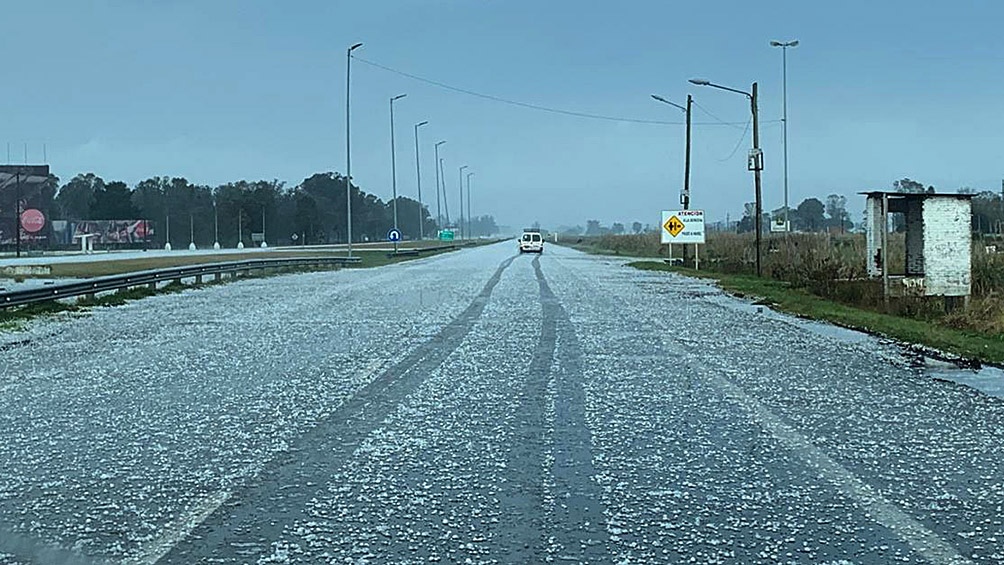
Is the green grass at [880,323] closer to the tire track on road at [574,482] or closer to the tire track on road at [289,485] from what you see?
the tire track on road at [574,482]

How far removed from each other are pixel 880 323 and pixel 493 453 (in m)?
13.5

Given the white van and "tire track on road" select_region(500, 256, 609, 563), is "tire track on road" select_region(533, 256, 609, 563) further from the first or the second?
the white van

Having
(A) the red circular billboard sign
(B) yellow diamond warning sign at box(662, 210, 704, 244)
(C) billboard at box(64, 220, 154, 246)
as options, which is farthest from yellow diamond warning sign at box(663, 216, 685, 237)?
(C) billboard at box(64, 220, 154, 246)

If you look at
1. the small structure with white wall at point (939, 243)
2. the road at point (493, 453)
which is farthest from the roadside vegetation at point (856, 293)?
the road at point (493, 453)

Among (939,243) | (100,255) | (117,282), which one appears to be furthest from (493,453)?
(100,255)

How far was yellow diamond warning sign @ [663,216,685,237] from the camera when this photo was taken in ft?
163

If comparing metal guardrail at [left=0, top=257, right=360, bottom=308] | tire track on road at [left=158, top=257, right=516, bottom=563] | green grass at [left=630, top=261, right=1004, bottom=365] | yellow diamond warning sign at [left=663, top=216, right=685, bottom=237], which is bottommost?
green grass at [left=630, top=261, right=1004, bottom=365]

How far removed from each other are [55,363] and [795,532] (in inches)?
432

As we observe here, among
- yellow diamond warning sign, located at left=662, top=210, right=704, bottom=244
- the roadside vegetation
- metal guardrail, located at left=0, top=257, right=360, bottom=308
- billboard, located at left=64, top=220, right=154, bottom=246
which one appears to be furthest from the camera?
billboard, located at left=64, top=220, right=154, bottom=246

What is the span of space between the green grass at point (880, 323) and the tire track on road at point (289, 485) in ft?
26.3

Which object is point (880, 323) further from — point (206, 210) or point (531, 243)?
point (206, 210)

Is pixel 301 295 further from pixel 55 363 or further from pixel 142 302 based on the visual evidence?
pixel 55 363

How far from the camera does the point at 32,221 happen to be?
105 meters

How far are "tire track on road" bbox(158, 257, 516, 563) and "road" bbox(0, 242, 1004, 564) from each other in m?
0.03
